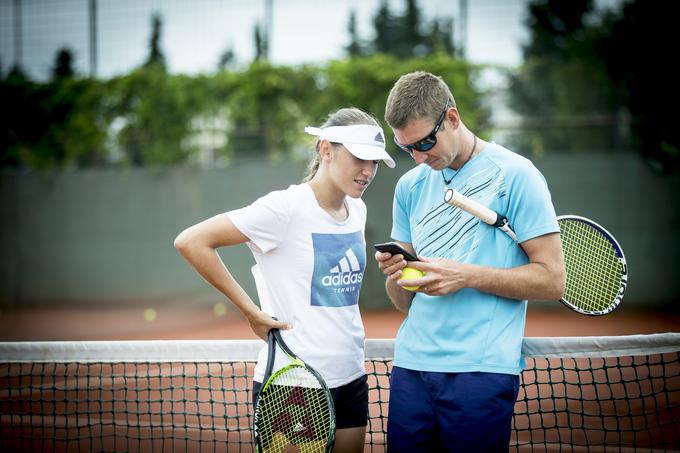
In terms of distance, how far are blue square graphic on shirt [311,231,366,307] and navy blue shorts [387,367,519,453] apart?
0.36m

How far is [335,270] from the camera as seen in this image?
89.6 inches

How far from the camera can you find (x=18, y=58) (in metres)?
11.6

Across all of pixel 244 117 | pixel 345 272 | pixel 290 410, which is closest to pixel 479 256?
pixel 345 272

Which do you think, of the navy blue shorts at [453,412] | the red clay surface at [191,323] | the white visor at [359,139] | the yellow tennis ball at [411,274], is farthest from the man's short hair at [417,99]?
the red clay surface at [191,323]

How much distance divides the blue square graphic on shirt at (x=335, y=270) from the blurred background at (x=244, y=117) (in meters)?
6.63

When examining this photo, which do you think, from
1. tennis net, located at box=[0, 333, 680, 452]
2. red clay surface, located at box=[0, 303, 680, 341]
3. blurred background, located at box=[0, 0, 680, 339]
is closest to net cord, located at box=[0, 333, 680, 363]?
tennis net, located at box=[0, 333, 680, 452]

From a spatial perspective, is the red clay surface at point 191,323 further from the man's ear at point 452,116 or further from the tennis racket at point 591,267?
the man's ear at point 452,116

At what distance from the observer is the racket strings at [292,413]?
7.17 feet

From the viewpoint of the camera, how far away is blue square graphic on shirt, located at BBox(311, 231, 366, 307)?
2244mm

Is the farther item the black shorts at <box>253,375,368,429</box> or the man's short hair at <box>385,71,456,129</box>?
the black shorts at <box>253,375,368,429</box>

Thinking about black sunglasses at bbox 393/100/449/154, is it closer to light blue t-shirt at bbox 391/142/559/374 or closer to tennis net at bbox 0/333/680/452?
light blue t-shirt at bbox 391/142/559/374

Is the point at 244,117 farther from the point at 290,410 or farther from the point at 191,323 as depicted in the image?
the point at 290,410

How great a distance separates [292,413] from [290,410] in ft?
0.04

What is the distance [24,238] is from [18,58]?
3.15 metres
